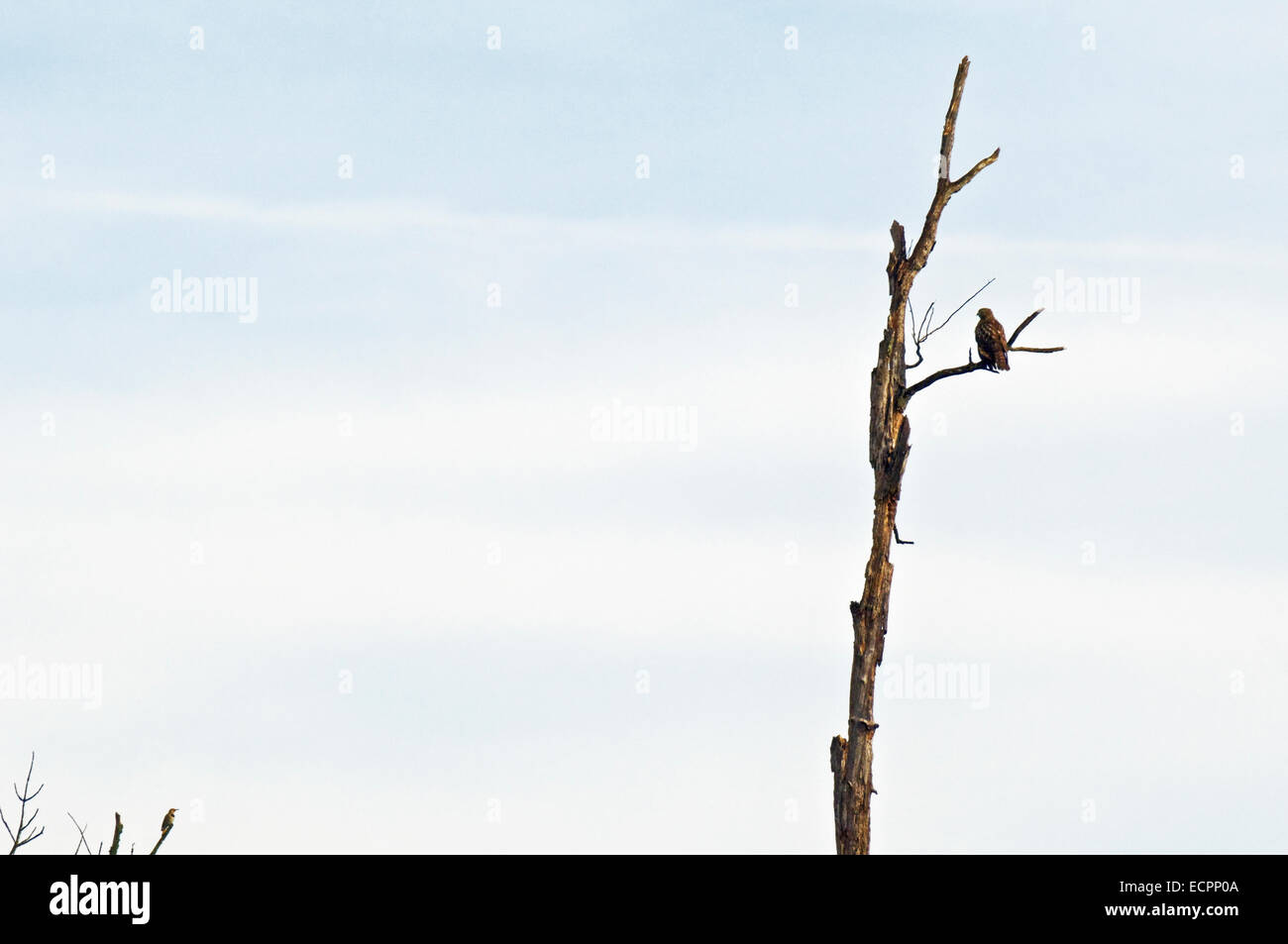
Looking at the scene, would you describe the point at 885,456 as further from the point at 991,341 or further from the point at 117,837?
the point at 117,837

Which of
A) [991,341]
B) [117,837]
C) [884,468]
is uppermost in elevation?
[991,341]

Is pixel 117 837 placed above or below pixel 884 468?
below

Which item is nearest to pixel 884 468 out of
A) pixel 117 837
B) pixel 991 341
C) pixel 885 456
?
pixel 885 456

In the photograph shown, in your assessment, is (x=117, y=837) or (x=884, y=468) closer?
(x=117, y=837)

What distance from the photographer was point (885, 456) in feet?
48.2

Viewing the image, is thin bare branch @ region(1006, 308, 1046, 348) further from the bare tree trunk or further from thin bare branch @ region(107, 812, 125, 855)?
thin bare branch @ region(107, 812, 125, 855)

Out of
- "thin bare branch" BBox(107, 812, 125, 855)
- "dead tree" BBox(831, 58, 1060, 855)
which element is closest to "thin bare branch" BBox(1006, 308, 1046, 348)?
"dead tree" BBox(831, 58, 1060, 855)

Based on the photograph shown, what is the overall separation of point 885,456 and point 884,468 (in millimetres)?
121
